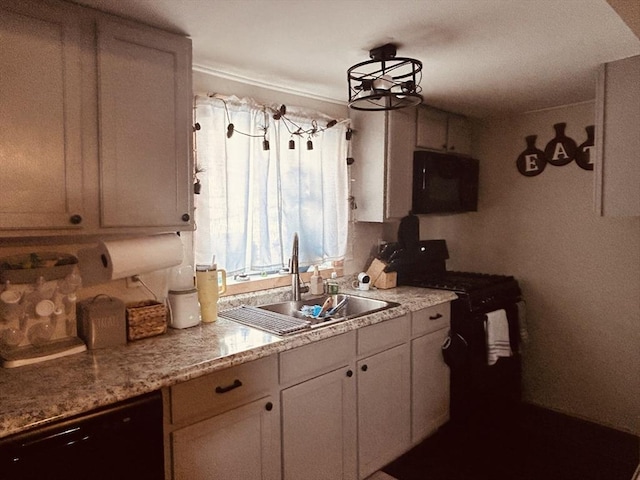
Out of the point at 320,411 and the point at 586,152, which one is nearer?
the point at 320,411

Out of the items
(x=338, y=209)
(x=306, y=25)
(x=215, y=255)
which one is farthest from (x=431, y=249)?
(x=306, y=25)

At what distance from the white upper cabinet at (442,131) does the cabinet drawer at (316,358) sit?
62.7 inches

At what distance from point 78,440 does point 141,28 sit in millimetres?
1491

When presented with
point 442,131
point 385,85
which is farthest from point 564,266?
point 385,85

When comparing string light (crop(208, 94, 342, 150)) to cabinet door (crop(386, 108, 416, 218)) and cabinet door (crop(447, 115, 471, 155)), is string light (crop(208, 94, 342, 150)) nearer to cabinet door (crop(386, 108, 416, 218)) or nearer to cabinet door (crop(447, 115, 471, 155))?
cabinet door (crop(386, 108, 416, 218))

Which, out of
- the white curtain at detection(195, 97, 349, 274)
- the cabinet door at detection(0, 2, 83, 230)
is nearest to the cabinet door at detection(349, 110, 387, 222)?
the white curtain at detection(195, 97, 349, 274)

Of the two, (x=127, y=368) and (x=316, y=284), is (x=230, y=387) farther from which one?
(x=316, y=284)

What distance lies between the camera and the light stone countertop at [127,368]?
1250mm

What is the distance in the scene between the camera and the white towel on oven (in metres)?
2.78

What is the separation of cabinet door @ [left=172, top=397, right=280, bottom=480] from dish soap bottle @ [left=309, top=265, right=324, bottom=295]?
980 mm

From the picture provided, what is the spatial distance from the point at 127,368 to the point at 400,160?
2.11 meters

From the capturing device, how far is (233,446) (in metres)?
1.68

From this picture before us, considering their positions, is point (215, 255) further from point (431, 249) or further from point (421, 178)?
point (431, 249)

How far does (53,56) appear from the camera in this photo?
1495mm
